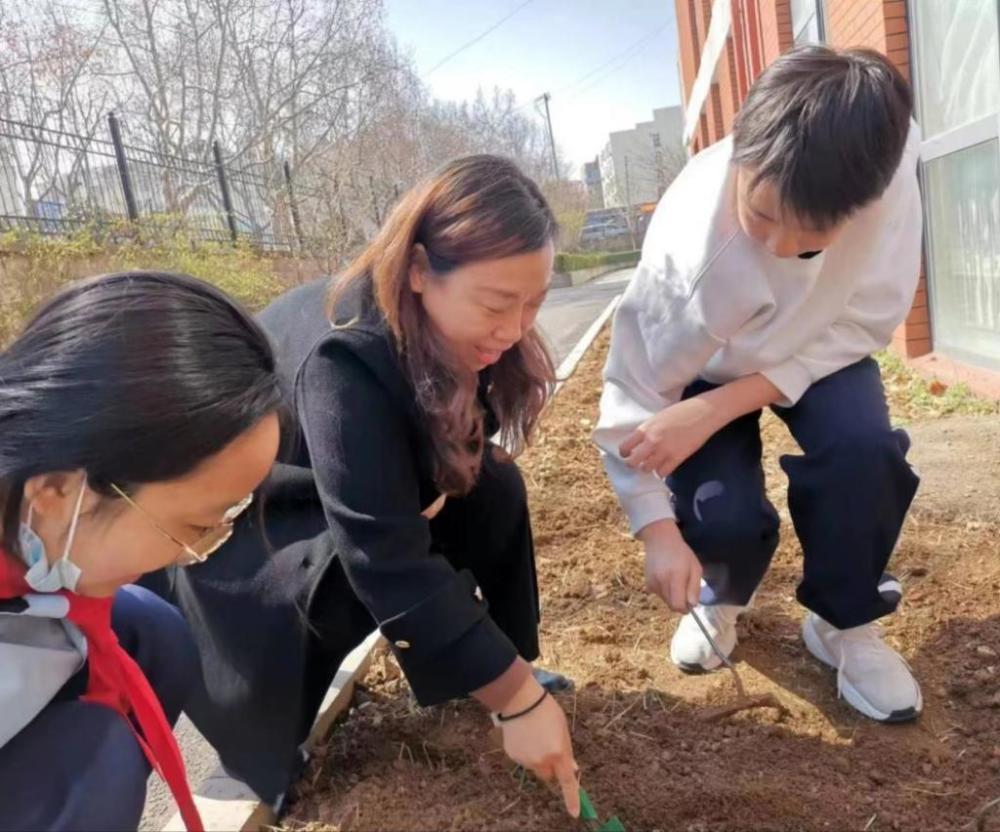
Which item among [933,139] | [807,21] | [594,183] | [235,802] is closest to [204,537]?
[235,802]

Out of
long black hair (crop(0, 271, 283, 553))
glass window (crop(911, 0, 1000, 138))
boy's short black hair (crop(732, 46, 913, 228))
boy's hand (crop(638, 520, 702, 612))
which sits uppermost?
glass window (crop(911, 0, 1000, 138))

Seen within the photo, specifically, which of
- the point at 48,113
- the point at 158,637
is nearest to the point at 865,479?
the point at 158,637

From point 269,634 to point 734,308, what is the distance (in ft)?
3.70

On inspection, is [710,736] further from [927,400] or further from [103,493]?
[927,400]

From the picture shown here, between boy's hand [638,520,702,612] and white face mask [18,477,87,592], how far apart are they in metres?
1.06

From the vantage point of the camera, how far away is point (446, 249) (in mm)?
1517

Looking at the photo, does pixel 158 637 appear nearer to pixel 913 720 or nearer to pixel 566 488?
pixel 913 720

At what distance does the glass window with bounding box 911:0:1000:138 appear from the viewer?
3736 millimetres

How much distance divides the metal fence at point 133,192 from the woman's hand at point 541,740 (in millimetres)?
6249

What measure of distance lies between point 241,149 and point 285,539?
14.7 metres

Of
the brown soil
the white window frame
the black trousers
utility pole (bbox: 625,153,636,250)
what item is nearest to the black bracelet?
the brown soil

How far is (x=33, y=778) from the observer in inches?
48.7

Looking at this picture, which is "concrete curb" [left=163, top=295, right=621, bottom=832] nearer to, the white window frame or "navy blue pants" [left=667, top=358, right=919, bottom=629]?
"navy blue pants" [left=667, top=358, right=919, bottom=629]

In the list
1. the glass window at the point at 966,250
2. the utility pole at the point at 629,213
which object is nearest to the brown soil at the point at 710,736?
the glass window at the point at 966,250
